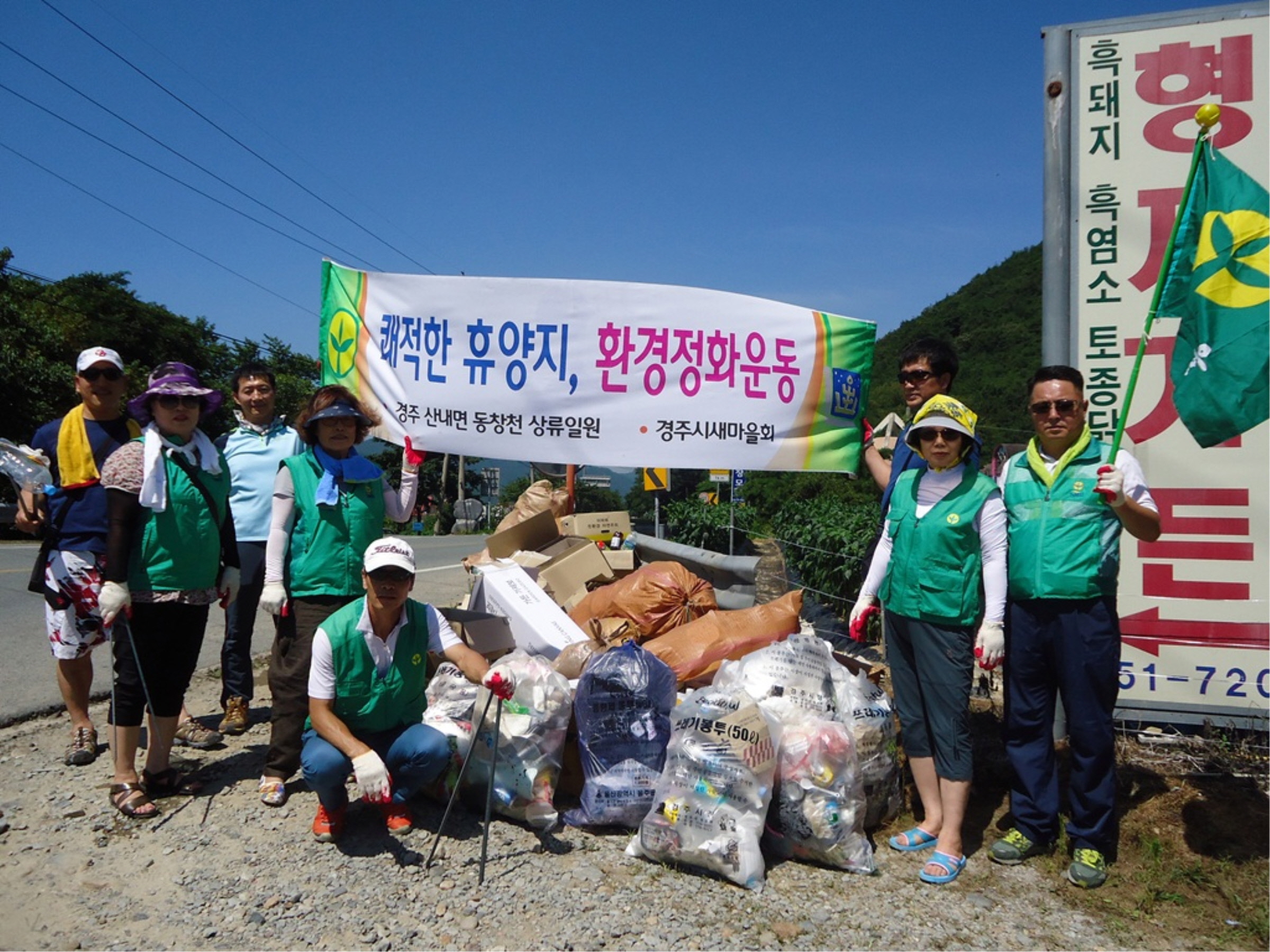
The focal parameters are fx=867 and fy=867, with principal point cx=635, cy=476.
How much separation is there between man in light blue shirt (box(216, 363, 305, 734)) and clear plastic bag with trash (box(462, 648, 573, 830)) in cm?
149

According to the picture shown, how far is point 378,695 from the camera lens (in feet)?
10.4

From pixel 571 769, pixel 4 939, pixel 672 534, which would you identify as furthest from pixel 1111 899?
pixel 672 534

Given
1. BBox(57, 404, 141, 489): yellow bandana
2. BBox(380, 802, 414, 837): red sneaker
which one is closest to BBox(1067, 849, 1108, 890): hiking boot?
BBox(380, 802, 414, 837): red sneaker

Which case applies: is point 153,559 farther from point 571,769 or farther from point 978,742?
point 978,742

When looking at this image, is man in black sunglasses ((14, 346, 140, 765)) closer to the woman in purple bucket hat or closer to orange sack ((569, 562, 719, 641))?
the woman in purple bucket hat

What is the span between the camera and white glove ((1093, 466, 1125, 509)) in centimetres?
286

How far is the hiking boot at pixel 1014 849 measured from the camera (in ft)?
10.5

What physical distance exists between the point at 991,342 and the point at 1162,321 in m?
36.6

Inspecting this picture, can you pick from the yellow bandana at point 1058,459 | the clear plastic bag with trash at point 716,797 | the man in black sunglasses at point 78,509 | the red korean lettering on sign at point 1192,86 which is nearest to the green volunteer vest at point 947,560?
the yellow bandana at point 1058,459

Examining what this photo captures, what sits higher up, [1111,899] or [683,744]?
[683,744]

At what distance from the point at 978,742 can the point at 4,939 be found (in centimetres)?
398

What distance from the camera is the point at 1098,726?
3.06m

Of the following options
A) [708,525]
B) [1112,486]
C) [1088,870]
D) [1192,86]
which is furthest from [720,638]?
[708,525]

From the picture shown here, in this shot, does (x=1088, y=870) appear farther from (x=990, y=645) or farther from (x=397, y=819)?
(x=397, y=819)
